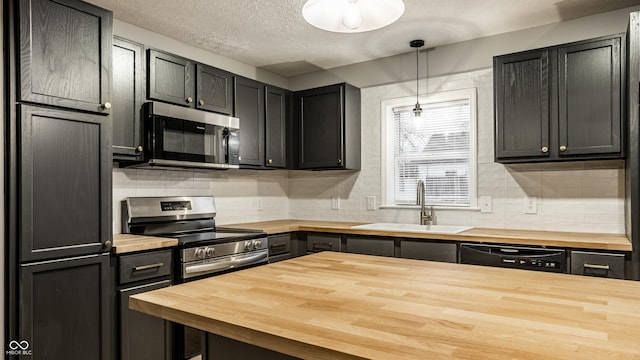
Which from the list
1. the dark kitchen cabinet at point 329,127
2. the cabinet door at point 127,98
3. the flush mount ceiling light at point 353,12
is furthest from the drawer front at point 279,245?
the flush mount ceiling light at point 353,12

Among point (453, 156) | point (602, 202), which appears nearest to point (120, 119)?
point (453, 156)

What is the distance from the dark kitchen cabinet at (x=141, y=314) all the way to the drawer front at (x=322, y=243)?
1317mm

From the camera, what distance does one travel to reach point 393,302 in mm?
1221

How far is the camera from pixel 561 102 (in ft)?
9.50

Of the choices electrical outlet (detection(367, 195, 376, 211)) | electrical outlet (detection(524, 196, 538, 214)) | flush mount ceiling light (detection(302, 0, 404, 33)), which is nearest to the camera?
flush mount ceiling light (detection(302, 0, 404, 33))

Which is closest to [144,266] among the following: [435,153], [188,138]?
[188,138]

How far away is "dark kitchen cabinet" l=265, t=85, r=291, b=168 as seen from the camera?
3.99m

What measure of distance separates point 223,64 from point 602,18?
3.05 metres

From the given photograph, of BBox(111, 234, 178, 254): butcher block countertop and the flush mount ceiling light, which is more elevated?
the flush mount ceiling light

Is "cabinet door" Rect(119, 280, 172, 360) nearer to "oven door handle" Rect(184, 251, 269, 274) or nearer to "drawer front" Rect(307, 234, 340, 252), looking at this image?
"oven door handle" Rect(184, 251, 269, 274)

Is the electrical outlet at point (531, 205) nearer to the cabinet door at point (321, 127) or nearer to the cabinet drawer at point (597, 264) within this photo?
the cabinet drawer at point (597, 264)

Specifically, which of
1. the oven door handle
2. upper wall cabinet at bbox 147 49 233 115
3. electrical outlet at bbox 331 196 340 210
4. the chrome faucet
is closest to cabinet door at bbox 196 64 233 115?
upper wall cabinet at bbox 147 49 233 115

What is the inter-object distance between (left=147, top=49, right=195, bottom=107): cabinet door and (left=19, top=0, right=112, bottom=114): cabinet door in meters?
0.49

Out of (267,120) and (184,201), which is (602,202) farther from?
(184,201)
